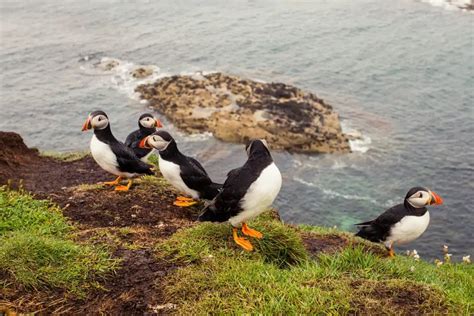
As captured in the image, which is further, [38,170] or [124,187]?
[38,170]

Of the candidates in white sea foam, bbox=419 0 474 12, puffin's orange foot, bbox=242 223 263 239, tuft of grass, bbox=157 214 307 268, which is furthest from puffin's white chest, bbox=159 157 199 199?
white sea foam, bbox=419 0 474 12

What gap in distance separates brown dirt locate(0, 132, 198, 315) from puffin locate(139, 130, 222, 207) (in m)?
0.56

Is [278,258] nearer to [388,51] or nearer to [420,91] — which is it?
[420,91]

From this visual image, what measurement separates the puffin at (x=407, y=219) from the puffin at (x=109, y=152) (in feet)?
17.0

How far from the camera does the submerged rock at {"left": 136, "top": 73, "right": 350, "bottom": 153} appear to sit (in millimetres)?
29375

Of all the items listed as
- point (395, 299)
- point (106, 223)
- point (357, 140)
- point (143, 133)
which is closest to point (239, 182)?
point (395, 299)

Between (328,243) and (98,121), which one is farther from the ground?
(98,121)

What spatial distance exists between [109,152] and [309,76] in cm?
2940

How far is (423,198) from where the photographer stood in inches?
394

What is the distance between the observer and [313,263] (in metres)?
7.07

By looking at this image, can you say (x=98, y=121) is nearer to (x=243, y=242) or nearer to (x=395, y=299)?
(x=243, y=242)

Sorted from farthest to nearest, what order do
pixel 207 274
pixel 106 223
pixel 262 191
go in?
pixel 106 223, pixel 262 191, pixel 207 274

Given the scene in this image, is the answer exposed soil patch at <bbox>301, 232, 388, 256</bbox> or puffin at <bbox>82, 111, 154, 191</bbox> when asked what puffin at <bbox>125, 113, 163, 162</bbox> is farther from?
exposed soil patch at <bbox>301, 232, 388, 256</bbox>

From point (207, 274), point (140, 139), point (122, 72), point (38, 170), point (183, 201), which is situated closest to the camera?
point (207, 274)
